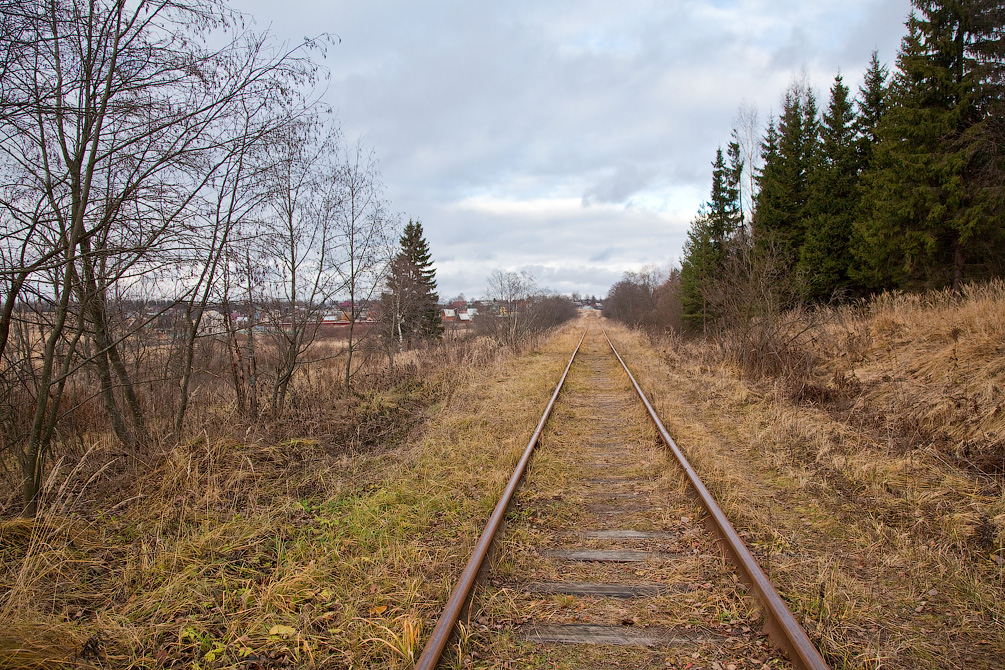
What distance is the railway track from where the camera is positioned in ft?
8.63

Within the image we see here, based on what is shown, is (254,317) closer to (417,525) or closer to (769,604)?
(417,525)

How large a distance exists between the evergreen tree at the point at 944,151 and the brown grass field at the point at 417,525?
21.7 feet

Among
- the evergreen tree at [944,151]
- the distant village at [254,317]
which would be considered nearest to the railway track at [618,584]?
the distant village at [254,317]

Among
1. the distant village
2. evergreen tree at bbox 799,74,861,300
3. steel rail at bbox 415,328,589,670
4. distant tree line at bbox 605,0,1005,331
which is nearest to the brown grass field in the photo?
steel rail at bbox 415,328,589,670

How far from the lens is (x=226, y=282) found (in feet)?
21.2

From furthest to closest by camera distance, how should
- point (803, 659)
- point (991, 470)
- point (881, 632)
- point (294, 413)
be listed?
point (294, 413) < point (991, 470) < point (881, 632) < point (803, 659)

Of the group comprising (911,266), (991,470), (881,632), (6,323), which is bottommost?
(881,632)

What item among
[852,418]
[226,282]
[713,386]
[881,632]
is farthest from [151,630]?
[713,386]

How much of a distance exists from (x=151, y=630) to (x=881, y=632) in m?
4.27

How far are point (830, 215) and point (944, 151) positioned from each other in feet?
20.9

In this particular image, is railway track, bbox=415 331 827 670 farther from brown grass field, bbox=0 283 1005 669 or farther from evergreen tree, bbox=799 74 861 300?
evergreen tree, bbox=799 74 861 300

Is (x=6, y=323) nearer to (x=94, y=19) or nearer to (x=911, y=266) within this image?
(x=94, y=19)

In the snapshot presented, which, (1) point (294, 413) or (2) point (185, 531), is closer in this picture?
(2) point (185, 531)

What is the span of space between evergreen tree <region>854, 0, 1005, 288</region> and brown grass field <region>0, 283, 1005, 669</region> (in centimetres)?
663
